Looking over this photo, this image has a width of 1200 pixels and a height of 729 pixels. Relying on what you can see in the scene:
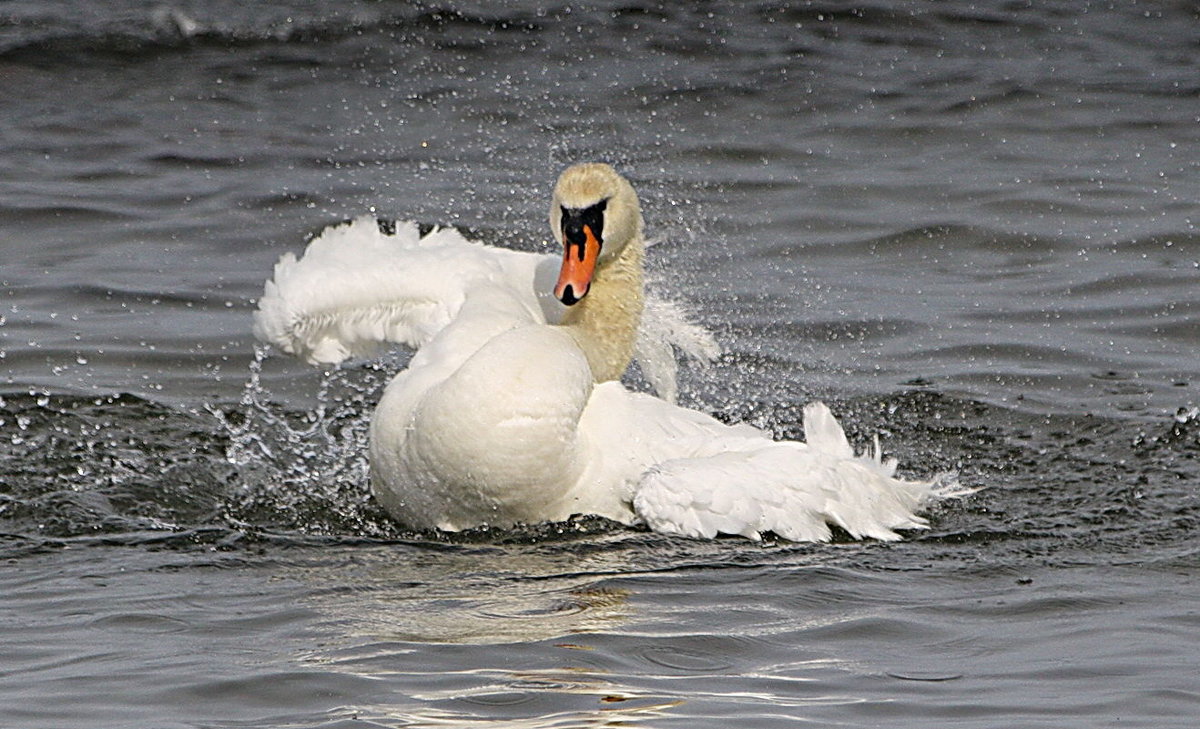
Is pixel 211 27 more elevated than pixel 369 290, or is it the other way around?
pixel 211 27

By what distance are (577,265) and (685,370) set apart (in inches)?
118

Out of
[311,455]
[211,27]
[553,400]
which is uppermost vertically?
[211,27]

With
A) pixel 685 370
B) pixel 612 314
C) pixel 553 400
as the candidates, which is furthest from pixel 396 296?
pixel 685 370

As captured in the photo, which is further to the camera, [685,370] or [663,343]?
[685,370]

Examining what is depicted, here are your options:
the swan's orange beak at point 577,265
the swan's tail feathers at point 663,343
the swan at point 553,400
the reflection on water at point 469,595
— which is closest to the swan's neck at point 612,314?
the swan at point 553,400

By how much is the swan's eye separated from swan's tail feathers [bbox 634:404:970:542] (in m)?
0.90

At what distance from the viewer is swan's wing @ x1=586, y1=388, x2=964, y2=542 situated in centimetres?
610

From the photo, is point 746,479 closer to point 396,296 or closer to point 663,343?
point 663,343

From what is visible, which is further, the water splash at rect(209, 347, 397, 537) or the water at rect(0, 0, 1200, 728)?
the water splash at rect(209, 347, 397, 537)

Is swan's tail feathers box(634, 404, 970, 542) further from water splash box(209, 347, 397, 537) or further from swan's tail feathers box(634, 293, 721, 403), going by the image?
water splash box(209, 347, 397, 537)

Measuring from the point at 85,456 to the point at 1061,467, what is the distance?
3940mm

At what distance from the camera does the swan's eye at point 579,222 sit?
6672 mm

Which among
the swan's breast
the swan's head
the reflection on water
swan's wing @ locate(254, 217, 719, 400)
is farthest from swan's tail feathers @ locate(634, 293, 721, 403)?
the reflection on water

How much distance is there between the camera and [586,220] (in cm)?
673
